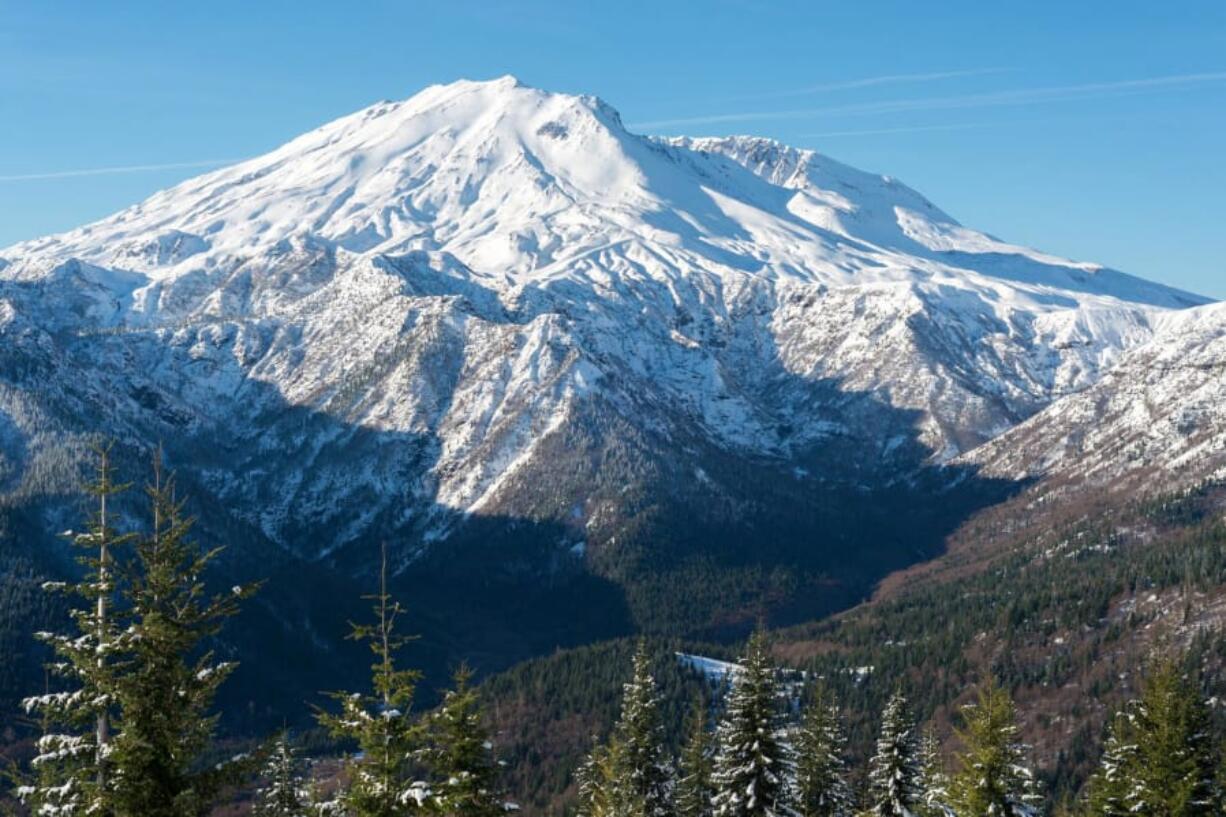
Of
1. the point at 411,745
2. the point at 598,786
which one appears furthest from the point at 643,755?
the point at 411,745

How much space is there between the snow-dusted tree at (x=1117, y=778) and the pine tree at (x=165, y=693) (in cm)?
3492

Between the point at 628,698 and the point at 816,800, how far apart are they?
11635mm

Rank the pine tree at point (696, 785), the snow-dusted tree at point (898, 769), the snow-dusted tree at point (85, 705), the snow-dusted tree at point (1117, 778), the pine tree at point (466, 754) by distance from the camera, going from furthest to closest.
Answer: the pine tree at point (696, 785), the snow-dusted tree at point (898, 769), the snow-dusted tree at point (1117, 778), the pine tree at point (466, 754), the snow-dusted tree at point (85, 705)

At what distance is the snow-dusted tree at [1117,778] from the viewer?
47500 millimetres

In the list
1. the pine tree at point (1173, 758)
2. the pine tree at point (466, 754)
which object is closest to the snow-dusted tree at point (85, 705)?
the pine tree at point (466, 754)

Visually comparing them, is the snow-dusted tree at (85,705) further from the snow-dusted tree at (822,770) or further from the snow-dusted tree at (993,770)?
the snow-dusted tree at (822,770)

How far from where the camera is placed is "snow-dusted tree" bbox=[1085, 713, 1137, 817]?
47500 mm

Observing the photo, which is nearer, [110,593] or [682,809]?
[110,593]

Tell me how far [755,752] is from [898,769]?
9173mm

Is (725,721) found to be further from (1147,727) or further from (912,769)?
(1147,727)

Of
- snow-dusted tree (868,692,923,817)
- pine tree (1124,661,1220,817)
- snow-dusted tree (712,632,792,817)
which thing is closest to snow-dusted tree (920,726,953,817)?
snow-dusted tree (868,692,923,817)

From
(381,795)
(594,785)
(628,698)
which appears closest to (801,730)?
(628,698)

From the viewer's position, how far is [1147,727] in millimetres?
47500

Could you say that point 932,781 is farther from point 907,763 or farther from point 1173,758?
point 1173,758
